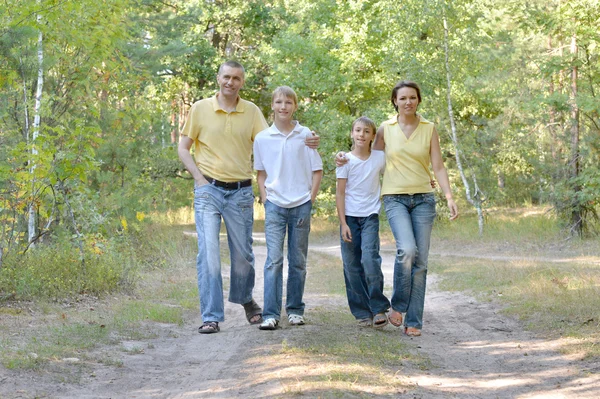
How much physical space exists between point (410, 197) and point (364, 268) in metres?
0.81

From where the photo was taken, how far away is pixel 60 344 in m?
6.14

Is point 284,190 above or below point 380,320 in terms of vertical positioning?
above

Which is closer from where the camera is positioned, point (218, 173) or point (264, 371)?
point (264, 371)

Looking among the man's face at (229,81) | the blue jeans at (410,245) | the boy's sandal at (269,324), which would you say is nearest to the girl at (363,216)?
the blue jeans at (410,245)

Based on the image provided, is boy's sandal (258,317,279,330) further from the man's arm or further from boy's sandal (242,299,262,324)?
the man's arm

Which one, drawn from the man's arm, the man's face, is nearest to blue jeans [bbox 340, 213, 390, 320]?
the man's arm

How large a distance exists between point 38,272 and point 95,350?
293 centimetres

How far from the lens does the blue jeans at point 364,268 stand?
7070mm

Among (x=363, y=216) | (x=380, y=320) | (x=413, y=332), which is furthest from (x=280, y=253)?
(x=413, y=332)

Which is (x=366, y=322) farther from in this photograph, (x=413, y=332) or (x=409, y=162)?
(x=409, y=162)

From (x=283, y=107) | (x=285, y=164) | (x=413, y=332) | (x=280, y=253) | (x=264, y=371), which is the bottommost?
(x=413, y=332)

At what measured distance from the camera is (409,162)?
6.91 meters

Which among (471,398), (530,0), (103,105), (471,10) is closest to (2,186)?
(103,105)

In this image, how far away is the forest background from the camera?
9172 millimetres
